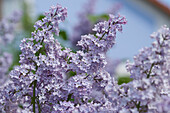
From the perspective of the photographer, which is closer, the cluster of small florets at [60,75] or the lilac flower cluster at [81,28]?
the cluster of small florets at [60,75]

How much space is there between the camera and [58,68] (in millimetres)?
740

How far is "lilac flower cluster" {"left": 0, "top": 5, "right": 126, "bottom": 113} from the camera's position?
28.3 inches

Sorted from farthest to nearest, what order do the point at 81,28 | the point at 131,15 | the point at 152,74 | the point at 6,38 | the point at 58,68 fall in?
the point at 131,15 → the point at 81,28 → the point at 6,38 → the point at 58,68 → the point at 152,74

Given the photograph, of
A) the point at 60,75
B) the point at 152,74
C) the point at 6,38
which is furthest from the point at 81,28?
the point at 152,74

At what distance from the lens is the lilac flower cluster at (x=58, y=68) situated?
2.36ft

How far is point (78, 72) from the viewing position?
2.42ft

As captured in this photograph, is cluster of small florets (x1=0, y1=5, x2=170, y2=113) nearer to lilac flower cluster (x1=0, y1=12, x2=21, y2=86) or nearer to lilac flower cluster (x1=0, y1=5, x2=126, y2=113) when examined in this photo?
lilac flower cluster (x1=0, y1=5, x2=126, y2=113)

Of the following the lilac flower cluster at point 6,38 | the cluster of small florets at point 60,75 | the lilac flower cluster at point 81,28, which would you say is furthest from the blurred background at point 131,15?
the cluster of small florets at point 60,75

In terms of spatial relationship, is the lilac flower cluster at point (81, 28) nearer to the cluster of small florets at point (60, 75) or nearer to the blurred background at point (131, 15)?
the cluster of small florets at point (60, 75)

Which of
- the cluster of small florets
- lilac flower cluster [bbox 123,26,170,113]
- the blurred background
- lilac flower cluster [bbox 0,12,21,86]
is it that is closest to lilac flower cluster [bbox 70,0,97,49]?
lilac flower cluster [bbox 0,12,21,86]

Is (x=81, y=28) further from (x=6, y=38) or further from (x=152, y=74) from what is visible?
(x=152, y=74)

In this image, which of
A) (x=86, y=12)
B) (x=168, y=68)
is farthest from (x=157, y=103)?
(x=86, y=12)

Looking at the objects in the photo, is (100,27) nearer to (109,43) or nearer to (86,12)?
(109,43)

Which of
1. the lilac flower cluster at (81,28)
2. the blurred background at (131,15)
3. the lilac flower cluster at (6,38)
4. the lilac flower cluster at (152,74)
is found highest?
the blurred background at (131,15)
